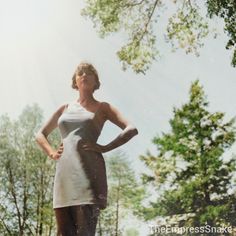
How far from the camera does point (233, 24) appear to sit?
14.4 feet

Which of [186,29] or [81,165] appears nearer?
[81,165]

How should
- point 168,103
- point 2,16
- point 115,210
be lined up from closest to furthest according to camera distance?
point 2,16 < point 168,103 < point 115,210

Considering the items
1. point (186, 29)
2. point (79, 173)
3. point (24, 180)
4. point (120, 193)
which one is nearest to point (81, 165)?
point (79, 173)

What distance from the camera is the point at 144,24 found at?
503cm

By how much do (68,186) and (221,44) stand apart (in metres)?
4.08

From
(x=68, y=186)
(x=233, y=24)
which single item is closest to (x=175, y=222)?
(x=233, y=24)

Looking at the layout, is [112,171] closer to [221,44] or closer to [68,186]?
[221,44]

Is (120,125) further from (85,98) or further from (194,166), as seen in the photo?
(194,166)

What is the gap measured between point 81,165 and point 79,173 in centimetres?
2

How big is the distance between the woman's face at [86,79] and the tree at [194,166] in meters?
5.92

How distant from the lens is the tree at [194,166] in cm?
745

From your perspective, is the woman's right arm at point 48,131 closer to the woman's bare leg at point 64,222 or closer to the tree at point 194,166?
the woman's bare leg at point 64,222

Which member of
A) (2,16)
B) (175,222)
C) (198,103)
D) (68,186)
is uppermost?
(198,103)

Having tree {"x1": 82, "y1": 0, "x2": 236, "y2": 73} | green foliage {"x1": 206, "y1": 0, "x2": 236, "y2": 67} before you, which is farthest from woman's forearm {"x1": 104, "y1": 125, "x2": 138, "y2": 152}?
tree {"x1": 82, "y1": 0, "x2": 236, "y2": 73}
